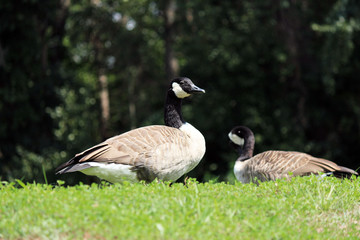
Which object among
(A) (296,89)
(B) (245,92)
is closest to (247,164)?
(A) (296,89)

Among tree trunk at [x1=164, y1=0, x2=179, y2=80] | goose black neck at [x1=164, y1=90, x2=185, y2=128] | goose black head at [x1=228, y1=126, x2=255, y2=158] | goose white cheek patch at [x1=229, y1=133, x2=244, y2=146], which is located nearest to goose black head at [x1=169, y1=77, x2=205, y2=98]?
goose black neck at [x1=164, y1=90, x2=185, y2=128]

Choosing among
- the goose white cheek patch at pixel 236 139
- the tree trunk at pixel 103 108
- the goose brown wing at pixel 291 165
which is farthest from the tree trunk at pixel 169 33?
the goose brown wing at pixel 291 165

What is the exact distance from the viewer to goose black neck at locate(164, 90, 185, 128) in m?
8.51

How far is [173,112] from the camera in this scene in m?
8.59

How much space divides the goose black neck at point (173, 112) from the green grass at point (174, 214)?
2.50 meters

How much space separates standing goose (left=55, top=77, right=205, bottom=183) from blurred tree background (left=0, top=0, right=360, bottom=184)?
32.7 feet

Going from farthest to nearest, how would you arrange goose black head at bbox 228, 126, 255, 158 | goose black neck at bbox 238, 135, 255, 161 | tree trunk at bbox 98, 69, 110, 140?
1. tree trunk at bbox 98, 69, 110, 140
2. goose black head at bbox 228, 126, 255, 158
3. goose black neck at bbox 238, 135, 255, 161

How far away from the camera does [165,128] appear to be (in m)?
7.77

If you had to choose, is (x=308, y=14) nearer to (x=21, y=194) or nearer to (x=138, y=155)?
(x=138, y=155)

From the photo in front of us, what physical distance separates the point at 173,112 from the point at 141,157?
181cm

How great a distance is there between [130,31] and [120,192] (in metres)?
23.7

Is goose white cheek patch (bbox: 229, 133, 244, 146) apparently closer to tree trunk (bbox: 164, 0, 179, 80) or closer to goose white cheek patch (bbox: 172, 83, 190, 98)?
goose white cheek patch (bbox: 172, 83, 190, 98)

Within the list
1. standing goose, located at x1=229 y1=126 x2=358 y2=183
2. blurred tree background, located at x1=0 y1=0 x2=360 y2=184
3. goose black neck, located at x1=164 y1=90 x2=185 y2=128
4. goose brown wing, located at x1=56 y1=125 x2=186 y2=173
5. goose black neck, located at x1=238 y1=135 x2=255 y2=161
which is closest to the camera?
goose brown wing, located at x1=56 y1=125 x2=186 y2=173

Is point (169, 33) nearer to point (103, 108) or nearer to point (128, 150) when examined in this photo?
point (103, 108)
